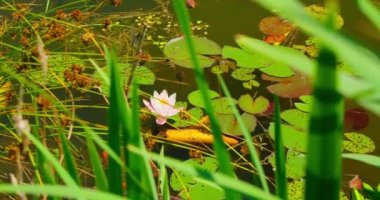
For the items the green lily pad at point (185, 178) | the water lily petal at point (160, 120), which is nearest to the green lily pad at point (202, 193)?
the green lily pad at point (185, 178)

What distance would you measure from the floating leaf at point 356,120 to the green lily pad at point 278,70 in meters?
0.23

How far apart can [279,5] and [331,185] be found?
17 centimetres

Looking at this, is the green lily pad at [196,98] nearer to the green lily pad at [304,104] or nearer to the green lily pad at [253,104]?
the green lily pad at [253,104]

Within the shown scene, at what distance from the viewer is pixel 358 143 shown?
1.65 m

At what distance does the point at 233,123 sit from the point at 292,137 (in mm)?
150

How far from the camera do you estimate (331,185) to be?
1.52ft

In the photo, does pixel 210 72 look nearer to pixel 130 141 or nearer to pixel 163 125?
pixel 163 125

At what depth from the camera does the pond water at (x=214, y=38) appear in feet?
5.43

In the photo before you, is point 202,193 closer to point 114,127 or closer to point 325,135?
point 114,127

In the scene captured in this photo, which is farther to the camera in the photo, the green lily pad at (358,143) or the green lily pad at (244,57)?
the green lily pad at (244,57)

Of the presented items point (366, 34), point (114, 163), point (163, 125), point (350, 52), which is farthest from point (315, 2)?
point (350, 52)

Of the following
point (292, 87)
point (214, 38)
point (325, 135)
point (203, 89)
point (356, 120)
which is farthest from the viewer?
point (214, 38)

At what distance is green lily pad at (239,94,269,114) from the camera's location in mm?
1719

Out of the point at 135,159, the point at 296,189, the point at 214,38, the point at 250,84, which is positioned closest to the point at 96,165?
the point at 135,159
